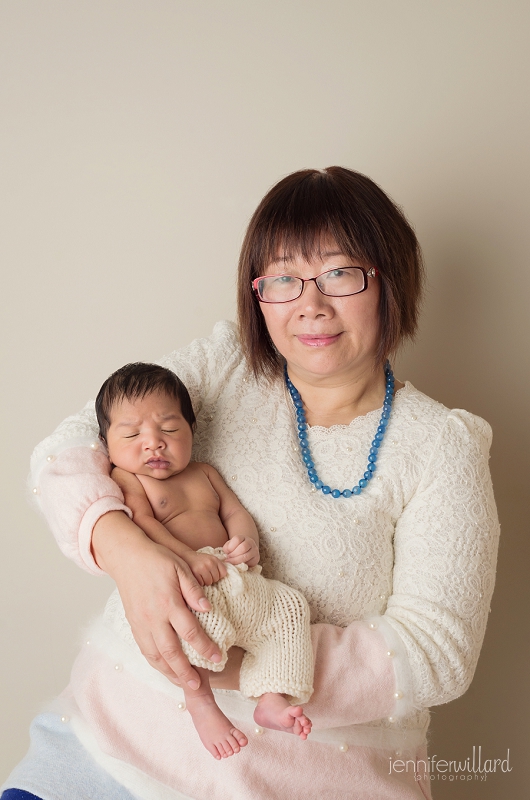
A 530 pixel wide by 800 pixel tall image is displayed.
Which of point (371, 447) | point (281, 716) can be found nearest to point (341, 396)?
point (371, 447)

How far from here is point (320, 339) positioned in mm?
1606

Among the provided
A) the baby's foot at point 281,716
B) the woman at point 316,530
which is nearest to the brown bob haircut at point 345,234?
the woman at point 316,530

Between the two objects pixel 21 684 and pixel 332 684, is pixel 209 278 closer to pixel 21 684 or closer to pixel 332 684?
pixel 332 684

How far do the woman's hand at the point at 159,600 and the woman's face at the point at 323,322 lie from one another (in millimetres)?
548

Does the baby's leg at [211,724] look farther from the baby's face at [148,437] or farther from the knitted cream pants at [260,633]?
the baby's face at [148,437]

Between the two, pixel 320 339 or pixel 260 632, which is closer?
pixel 260 632

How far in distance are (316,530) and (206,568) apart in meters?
0.32

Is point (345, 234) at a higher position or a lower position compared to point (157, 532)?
higher

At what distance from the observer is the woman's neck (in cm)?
173

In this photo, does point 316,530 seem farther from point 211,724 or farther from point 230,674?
point 211,724

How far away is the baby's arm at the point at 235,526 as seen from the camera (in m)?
1.39

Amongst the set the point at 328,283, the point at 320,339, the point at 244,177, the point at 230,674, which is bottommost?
the point at 230,674

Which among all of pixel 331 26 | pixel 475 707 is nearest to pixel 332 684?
pixel 475 707

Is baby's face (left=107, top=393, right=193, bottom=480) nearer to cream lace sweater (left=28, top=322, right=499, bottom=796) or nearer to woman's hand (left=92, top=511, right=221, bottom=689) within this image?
cream lace sweater (left=28, top=322, right=499, bottom=796)
